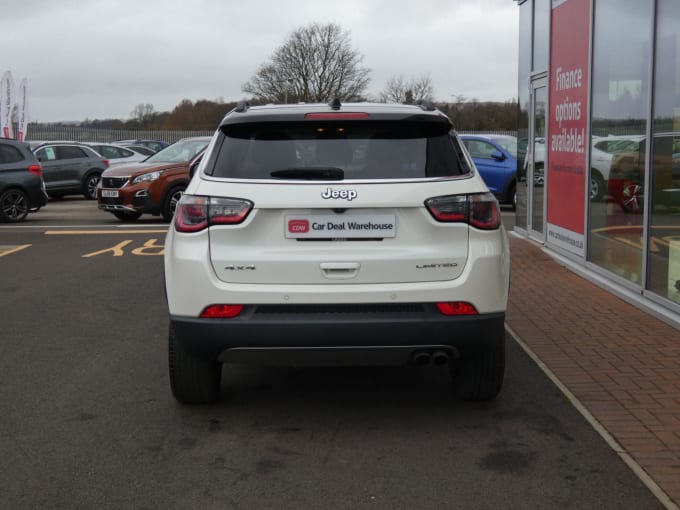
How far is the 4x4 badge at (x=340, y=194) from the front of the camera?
4.50 metres

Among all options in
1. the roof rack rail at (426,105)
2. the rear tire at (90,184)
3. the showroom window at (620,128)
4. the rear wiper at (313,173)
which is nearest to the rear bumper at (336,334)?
the rear wiper at (313,173)

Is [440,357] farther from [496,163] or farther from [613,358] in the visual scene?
[496,163]

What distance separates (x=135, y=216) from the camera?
1858 cm

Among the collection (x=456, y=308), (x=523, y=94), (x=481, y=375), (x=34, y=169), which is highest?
(x=523, y=94)

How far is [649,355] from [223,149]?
3357mm

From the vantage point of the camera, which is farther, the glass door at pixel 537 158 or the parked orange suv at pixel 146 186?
the parked orange suv at pixel 146 186

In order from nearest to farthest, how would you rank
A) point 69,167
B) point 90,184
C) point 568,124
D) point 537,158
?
point 568,124 < point 537,158 < point 69,167 < point 90,184

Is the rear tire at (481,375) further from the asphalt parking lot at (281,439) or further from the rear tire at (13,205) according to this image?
the rear tire at (13,205)

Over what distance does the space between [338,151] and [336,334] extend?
936mm

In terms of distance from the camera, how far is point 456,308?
4.54m

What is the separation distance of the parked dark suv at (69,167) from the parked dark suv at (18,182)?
6.47 meters

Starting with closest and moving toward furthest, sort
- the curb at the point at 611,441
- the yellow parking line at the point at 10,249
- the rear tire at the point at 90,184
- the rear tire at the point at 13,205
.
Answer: the curb at the point at 611,441 < the yellow parking line at the point at 10,249 < the rear tire at the point at 13,205 < the rear tire at the point at 90,184

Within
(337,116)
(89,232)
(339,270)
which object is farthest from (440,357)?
(89,232)

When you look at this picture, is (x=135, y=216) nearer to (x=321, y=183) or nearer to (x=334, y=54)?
(x=321, y=183)
